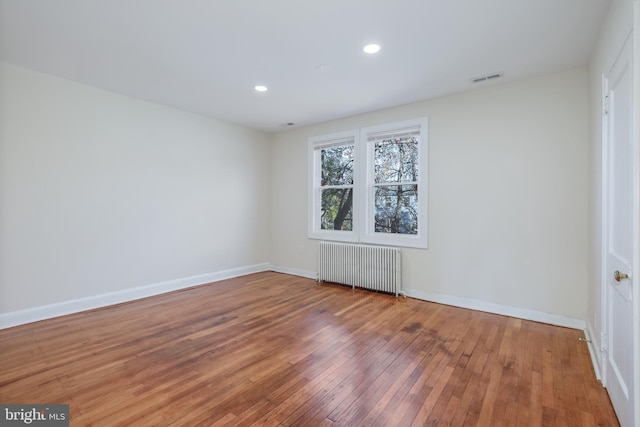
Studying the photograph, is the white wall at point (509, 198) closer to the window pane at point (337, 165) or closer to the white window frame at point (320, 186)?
the white window frame at point (320, 186)

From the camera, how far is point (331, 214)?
516 centimetres

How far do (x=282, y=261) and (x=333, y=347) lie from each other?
321 cm

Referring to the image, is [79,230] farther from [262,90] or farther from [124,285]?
[262,90]

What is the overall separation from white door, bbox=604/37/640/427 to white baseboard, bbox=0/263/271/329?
4.73 m

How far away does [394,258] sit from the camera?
Result: 411cm

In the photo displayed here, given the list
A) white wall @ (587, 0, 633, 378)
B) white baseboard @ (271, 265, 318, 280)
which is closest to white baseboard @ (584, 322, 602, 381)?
white wall @ (587, 0, 633, 378)

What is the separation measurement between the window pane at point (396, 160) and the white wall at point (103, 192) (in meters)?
2.53

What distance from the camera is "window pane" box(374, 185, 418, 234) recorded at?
13.8 feet

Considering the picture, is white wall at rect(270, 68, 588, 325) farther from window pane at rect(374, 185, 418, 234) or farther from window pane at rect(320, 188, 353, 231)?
window pane at rect(320, 188, 353, 231)

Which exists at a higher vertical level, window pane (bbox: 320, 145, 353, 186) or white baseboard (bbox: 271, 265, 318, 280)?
window pane (bbox: 320, 145, 353, 186)

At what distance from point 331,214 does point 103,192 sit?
10.8 feet

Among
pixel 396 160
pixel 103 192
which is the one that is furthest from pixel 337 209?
pixel 103 192

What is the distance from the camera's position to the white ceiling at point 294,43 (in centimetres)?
214

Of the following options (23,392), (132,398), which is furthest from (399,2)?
(23,392)
